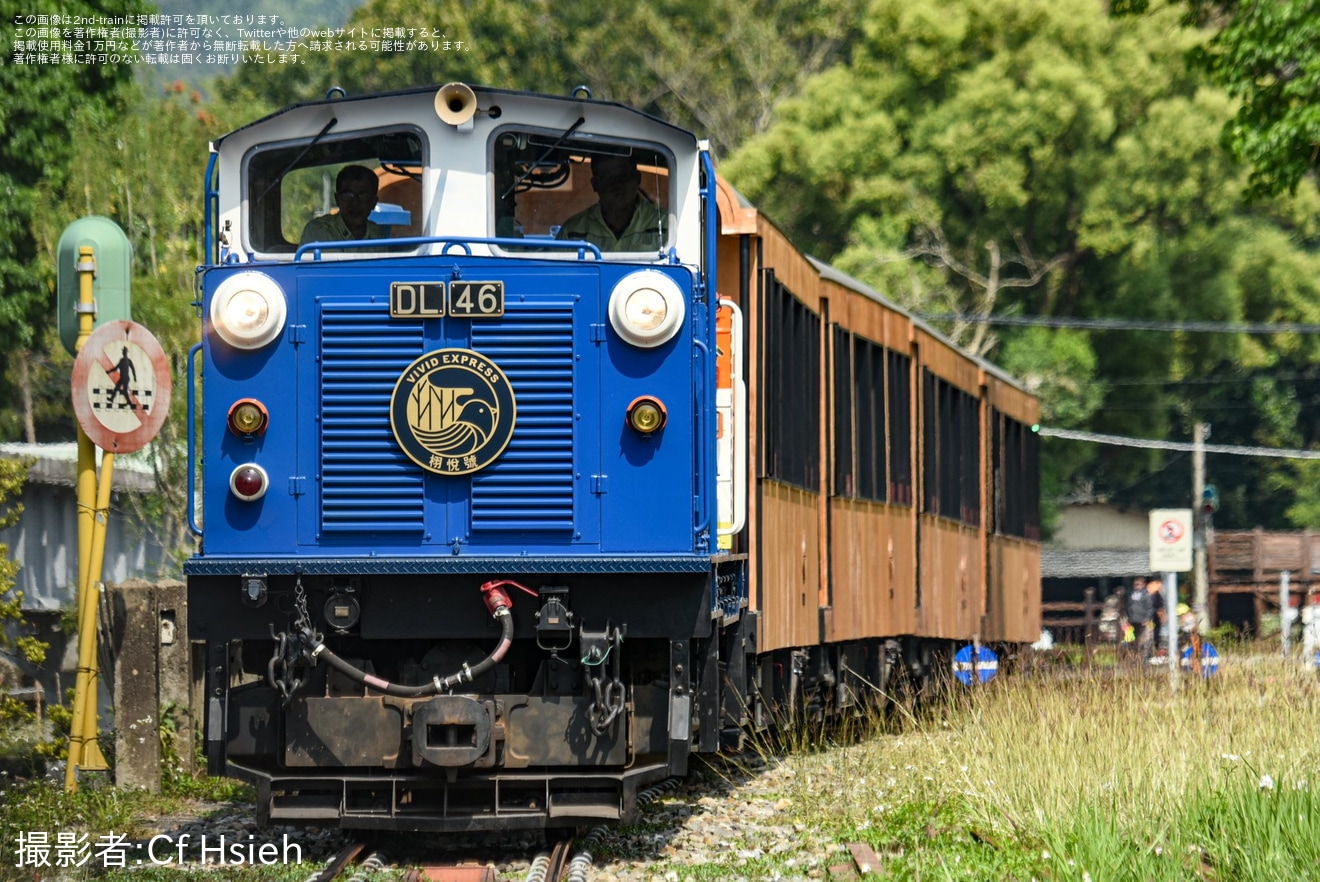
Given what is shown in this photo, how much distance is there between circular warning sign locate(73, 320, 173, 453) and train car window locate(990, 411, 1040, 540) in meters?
11.0

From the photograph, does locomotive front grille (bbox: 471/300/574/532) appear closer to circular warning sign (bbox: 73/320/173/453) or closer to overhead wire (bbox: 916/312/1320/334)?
circular warning sign (bbox: 73/320/173/453)

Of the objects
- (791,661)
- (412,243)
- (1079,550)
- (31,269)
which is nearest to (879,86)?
(1079,550)

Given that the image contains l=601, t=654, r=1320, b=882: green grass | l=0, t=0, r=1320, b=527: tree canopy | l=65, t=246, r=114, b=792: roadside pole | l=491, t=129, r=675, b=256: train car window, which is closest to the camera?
l=601, t=654, r=1320, b=882: green grass

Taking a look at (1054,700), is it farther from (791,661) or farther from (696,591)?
(696,591)

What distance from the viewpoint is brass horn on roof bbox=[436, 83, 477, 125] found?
841 cm

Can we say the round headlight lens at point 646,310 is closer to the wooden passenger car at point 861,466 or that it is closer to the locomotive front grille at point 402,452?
the locomotive front grille at point 402,452

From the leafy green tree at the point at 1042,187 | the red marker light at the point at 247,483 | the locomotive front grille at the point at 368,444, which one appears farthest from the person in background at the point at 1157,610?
the red marker light at the point at 247,483

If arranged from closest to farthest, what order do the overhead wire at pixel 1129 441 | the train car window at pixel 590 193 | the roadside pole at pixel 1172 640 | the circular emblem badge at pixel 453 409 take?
1. the circular emblem badge at pixel 453 409
2. the train car window at pixel 590 193
3. the roadside pole at pixel 1172 640
4. the overhead wire at pixel 1129 441

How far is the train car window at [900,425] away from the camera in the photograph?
14.4 meters

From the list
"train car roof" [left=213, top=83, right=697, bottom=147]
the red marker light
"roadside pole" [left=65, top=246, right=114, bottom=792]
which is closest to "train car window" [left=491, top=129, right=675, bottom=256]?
"train car roof" [left=213, top=83, right=697, bottom=147]

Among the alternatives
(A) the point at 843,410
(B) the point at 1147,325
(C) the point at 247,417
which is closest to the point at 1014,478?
(A) the point at 843,410

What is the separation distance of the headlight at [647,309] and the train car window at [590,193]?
0.46 metres

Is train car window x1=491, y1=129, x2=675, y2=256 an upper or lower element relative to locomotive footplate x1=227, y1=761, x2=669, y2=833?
upper

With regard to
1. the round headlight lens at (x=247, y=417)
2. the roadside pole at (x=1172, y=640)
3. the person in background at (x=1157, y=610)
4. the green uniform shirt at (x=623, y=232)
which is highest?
the green uniform shirt at (x=623, y=232)
